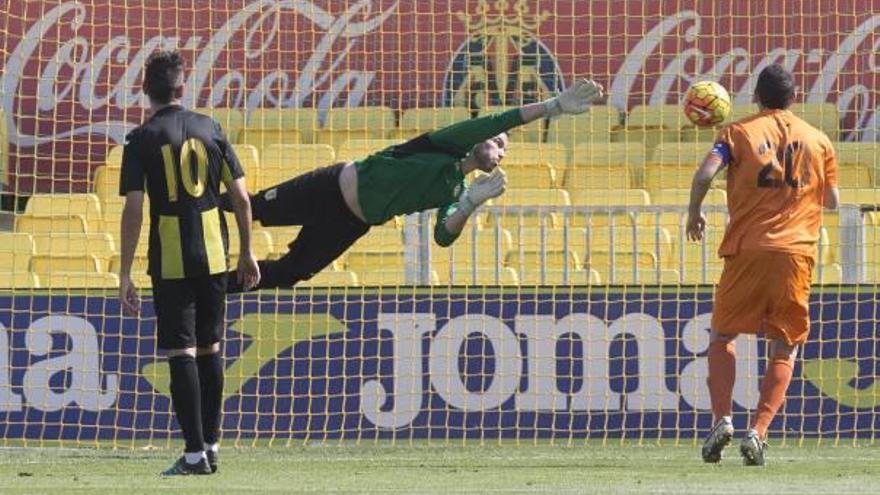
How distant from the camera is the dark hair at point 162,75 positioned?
306 inches

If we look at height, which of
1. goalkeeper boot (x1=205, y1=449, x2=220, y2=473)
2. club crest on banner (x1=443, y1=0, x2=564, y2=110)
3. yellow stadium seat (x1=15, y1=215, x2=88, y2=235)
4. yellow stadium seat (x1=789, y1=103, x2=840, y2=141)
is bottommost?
goalkeeper boot (x1=205, y1=449, x2=220, y2=473)

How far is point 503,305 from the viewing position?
432 inches

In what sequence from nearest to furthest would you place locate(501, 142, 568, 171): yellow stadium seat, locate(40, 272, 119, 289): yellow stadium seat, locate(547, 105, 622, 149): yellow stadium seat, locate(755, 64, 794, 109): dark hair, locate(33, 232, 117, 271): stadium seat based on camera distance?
1. locate(755, 64, 794, 109): dark hair
2. locate(40, 272, 119, 289): yellow stadium seat
3. locate(33, 232, 117, 271): stadium seat
4. locate(501, 142, 568, 171): yellow stadium seat
5. locate(547, 105, 622, 149): yellow stadium seat

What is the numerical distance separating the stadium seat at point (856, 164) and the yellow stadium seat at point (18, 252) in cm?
558

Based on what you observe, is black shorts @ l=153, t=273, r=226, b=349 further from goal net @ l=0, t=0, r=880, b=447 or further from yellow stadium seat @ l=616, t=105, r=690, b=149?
yellow stadium seat @ l=616, t=105, r=690, b=149

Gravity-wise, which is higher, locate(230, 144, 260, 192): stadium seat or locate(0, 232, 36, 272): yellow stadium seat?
locate(230, 144, 260, 192): stadium seat

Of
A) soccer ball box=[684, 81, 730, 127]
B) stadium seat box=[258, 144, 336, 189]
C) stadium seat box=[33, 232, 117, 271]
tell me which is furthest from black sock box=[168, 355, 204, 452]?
stadium seat box=[258, 144, 336, 189]

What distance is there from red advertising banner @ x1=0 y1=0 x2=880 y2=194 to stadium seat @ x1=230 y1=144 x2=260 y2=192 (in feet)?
2.05

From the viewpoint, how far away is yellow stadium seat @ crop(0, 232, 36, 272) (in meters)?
12.8

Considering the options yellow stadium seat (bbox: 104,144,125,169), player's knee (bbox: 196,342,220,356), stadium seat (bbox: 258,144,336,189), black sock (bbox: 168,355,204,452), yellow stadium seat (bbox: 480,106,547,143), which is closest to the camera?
black sock (bbox: 168,355,204,452)

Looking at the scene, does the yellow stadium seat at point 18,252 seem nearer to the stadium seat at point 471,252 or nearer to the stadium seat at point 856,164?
the stadium seat at point 471,252

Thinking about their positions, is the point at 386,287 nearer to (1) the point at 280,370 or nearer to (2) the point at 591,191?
(1) the point at 280,370

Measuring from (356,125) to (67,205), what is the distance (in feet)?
7.35

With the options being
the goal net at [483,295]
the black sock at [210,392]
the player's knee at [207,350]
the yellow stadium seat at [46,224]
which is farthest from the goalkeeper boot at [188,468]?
the yellow stadium seat at [46,224]
